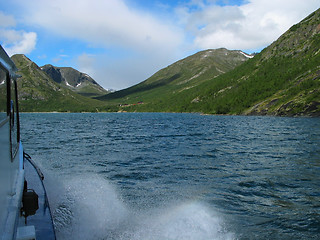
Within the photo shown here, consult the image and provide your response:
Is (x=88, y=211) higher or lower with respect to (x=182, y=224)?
higher

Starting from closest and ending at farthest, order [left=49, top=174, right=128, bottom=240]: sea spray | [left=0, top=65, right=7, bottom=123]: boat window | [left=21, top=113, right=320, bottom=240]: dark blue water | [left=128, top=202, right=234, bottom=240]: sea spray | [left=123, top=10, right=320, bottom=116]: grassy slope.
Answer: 1. [left=0, top=65, right=7, bottom=123]: boat window
2. [left=128, top=202, right=234, bottom=240]: sea spray
3. [left=49, top=174, right=128, bottom=240]: sea spray
4. [left=21, top=113, right=320, bottom=240]: dark blue water
5. [left=123, top=10, right=320, bottom=116]: grassy slope

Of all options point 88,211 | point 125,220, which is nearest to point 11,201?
point 88,211

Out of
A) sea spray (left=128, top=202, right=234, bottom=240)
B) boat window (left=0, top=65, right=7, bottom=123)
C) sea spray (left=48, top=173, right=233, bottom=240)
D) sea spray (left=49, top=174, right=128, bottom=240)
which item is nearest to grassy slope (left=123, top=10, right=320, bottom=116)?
sea spray (left=128, top=202, right=234, bottom=240)

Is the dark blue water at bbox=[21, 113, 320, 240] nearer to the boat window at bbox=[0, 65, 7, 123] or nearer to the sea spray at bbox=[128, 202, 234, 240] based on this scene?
the sea spray at bbox=[128, 202, 234, 240]

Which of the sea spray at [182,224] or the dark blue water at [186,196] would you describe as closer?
the sea spray at [182,224]

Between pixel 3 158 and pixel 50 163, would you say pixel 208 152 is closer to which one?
pixel 50 163

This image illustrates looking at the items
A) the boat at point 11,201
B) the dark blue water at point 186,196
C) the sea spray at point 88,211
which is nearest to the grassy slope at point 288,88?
the dark blue water at point 186,196

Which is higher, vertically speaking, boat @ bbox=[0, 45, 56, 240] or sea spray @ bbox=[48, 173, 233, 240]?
boat @ bbox=[0, 45, 56, 240]

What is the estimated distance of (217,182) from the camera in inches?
568

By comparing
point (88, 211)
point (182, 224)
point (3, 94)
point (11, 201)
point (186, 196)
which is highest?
point (3, 94)

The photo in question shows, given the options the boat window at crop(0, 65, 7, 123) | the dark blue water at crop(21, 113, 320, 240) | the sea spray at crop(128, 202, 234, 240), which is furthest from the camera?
the dark blue water at crop(21, 113, 320, 240)

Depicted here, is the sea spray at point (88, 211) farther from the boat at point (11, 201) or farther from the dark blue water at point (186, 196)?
the boat at point (11, 201)

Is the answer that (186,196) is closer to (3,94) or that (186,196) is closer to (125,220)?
(125,220)

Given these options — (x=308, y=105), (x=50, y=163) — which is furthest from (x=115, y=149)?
(x=308, y=105)
